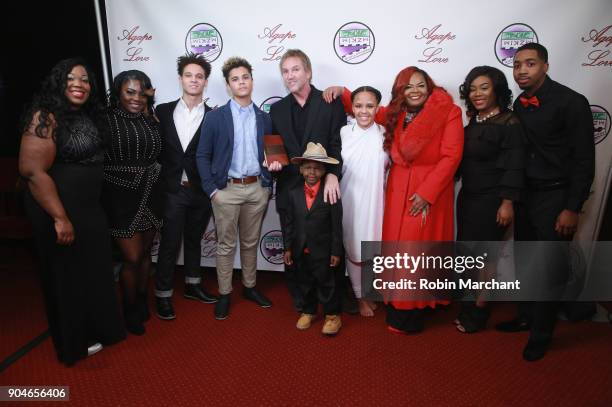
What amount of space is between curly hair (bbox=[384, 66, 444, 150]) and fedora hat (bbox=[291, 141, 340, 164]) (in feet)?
1.37

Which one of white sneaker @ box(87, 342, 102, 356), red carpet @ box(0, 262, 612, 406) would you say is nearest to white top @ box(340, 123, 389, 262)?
red carpet @ box(0, 262, 612, 406)

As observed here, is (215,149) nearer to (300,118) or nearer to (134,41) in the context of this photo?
(300,118)

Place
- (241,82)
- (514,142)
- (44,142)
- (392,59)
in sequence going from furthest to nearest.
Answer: (392,59), (241,82), (514,142), (44,142)

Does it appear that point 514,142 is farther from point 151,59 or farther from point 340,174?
point 151,59

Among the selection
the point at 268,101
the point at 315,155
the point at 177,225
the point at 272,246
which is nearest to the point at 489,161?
the point at 315,155

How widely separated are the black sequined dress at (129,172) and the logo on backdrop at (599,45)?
3.21m

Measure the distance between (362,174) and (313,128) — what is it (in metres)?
0.47

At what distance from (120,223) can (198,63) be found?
1226 millimetres

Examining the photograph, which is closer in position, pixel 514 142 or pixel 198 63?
pixel 514 142

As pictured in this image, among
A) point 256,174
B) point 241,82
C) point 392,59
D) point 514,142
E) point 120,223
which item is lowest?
point 120,223

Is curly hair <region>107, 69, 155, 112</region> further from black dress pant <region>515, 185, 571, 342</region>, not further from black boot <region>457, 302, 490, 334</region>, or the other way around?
black boot <region>457, 302, 490, 334</region>

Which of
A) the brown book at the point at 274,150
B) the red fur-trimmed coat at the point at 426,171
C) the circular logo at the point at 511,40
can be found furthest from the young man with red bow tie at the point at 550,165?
the brown book at the point at 274,150

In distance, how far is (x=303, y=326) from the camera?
2.77m

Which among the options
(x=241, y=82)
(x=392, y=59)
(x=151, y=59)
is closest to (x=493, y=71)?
(x=392, y=59)
